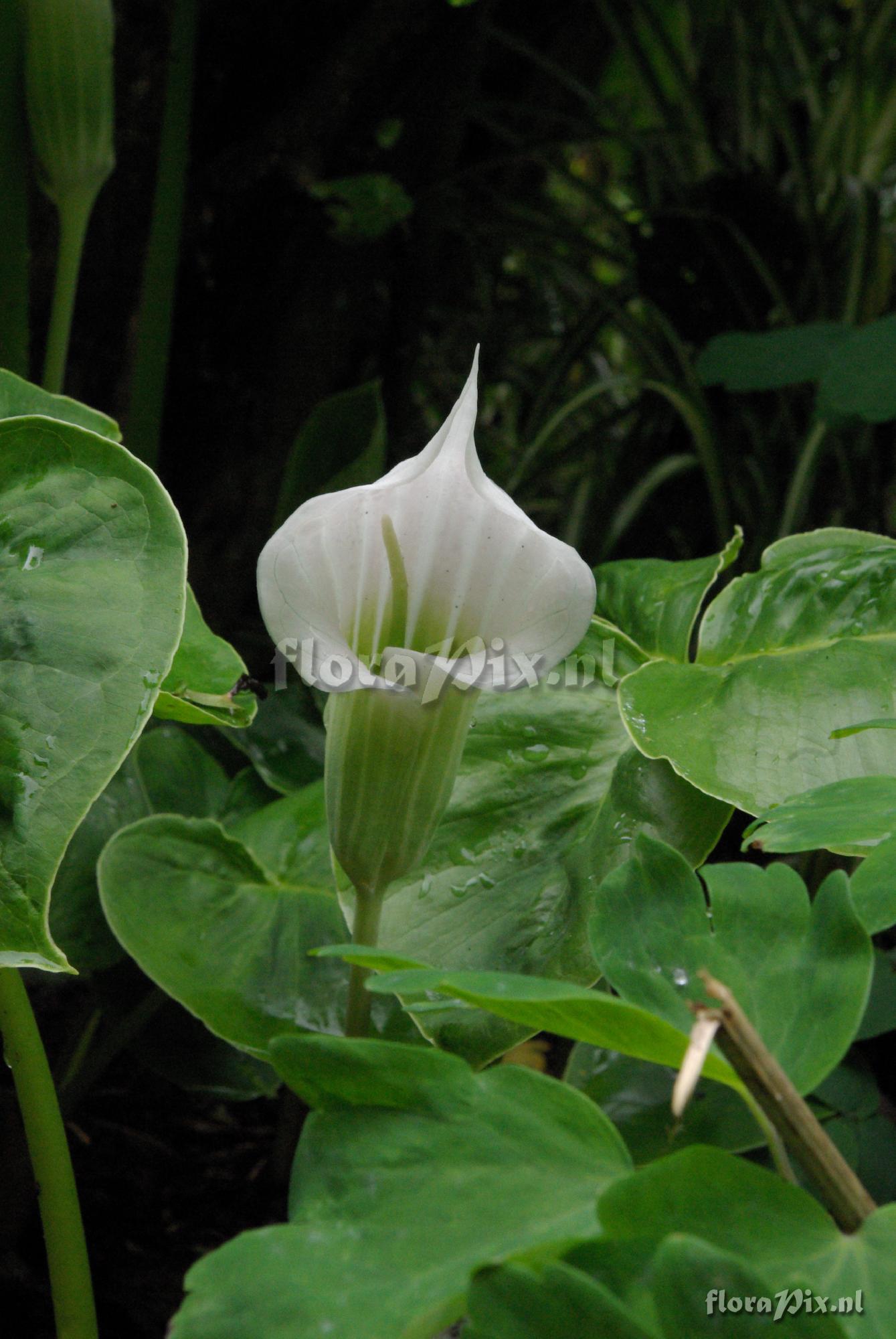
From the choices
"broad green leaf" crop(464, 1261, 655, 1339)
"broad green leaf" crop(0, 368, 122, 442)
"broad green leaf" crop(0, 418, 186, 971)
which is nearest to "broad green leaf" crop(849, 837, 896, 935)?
"broad green leaf" crop(464, 1261, 655, 1339)

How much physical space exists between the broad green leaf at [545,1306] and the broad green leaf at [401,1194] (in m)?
0.01

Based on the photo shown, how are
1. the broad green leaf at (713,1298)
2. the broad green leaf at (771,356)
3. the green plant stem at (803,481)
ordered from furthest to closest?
the green plant stem at (803,481), the broad green leaf at (771,356), the broad green leaf at (713,1298)

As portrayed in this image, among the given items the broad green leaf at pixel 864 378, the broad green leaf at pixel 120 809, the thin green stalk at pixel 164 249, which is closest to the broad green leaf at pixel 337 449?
the thin green stalk at pixel 164 249

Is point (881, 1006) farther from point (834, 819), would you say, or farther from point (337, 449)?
point (337, 449)

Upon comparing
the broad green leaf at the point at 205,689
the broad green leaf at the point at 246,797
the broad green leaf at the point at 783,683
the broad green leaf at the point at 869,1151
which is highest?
the broad green leaf at the point at 783,683

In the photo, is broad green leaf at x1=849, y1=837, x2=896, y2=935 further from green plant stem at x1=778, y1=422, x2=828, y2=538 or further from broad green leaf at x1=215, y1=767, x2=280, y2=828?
green plant stem at x1=778, y1=422, x2=828, y2=538

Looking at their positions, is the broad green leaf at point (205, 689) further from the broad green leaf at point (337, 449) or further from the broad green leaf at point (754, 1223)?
the broad green leaf at point (337, 449)

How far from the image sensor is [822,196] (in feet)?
4.31

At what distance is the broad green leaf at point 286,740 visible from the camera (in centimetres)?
64

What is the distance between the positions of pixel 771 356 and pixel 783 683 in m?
0.60

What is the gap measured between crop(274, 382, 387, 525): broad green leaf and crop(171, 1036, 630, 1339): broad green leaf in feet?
1.95

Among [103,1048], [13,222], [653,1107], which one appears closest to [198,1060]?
[103,1048]

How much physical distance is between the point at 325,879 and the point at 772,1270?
312 millimetres

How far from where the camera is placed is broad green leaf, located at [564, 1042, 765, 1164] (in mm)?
416
